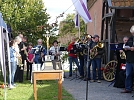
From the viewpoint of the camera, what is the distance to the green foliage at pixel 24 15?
67.7 feet

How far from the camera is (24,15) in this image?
21.2 m

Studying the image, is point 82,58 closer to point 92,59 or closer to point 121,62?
point 92,59

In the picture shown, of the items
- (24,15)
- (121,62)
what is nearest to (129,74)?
(121,62)

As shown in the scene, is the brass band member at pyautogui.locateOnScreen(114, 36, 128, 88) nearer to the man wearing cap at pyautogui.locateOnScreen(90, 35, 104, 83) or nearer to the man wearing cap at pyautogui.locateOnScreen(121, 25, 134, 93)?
the man wearing cap at pyautogui.locateOnScreen(121, 25, 134, 93)

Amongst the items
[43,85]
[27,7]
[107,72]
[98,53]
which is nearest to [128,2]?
[98,53]

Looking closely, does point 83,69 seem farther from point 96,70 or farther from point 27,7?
point 27,7

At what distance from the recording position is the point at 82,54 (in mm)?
12367

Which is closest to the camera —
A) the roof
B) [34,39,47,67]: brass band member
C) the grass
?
the grass

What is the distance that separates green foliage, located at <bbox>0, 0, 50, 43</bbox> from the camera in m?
20.6

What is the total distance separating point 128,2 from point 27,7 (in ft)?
39.9

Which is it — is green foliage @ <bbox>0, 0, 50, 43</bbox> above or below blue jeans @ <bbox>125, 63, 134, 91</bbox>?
above

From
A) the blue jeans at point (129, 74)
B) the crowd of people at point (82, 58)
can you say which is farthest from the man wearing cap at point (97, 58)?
the blue jeans at point (129, 74)

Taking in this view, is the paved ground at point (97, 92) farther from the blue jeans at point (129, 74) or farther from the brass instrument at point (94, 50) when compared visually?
the brass instrument at point (94, 50)

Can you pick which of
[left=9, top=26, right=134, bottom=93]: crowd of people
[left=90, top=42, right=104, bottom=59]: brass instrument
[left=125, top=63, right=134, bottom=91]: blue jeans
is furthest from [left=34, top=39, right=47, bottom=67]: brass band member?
[left=125, top=63, right=134, bottom=91]: blue jeans
